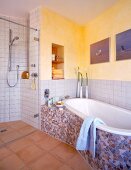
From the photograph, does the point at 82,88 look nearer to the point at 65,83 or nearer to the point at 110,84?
the point at 65,83

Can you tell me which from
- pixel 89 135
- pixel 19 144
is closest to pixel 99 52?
pixel 89 135

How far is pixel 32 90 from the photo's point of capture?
2.75 m

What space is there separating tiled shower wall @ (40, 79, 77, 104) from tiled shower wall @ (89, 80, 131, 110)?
0.44 m

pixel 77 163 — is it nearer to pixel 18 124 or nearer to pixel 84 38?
pixel 18 124

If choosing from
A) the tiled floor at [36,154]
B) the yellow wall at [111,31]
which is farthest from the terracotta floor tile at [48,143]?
the yellow wall at [111,31]

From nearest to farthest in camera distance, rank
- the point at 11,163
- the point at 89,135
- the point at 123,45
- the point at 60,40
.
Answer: the point at 89,135 → the point at 11,163 → the point at 123,45 → the point at 60,40

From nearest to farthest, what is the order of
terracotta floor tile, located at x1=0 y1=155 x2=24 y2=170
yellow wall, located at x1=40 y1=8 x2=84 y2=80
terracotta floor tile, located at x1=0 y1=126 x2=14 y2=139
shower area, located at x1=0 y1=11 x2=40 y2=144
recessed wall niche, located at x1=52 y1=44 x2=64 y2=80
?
terracotta floor tile, located at x1=0 y1=155 x2=24 y2=170, terracotta floor tile, located at x1=0 y1=126 x2=14 y2=139, yellow wall, located at x1=40 y1=8 x2=84 y2=80, shower area, located at x1=0 y1=11 x2=40 y2=144, recessed wall niche, located at x1=52 y1=44 x2=64 y2=80

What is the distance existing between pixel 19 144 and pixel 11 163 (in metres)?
0.48

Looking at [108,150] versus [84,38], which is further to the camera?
[84,38]

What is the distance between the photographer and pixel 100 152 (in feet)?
4.43

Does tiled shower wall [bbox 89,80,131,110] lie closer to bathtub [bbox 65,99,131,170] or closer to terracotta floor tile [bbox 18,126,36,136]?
bathtub [bbox 65,99,131,170]

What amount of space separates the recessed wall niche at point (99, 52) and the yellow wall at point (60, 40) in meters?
0.38

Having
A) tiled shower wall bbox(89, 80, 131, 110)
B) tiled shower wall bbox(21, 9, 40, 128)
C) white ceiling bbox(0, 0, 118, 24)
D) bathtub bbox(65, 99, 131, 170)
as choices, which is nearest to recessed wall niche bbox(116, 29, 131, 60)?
tiled shower wall bbox(89, 80, 131, 110)

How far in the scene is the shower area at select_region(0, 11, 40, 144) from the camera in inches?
109
